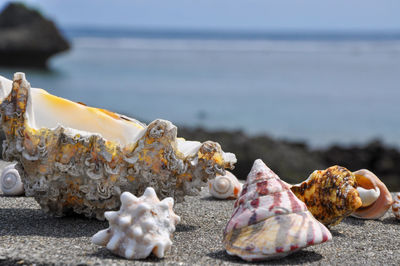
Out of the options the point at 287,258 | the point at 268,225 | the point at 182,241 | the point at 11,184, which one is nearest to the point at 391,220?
the point at 287,258

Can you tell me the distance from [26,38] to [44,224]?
18919 mm

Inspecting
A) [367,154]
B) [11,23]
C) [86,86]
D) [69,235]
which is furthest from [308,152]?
[11,23]

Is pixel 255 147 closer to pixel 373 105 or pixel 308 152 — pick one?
pixel 308 152

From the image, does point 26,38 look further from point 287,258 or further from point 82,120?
point 287,258

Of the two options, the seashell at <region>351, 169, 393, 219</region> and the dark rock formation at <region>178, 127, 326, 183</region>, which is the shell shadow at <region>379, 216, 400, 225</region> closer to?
the seashell at <region>351, 169, 393, 219</region>

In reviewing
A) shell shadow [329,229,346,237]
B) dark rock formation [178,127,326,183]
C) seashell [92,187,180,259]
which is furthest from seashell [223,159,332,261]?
dark rock formation [178,127,326,183]

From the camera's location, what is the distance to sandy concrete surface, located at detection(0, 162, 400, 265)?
297 cm

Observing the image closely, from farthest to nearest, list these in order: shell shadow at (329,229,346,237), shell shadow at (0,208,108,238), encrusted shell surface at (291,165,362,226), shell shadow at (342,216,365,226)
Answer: shell shadow at (342,216,365,226) < shell shadow at (329,229,346,237) < encrusted shell surface at (291,165,362,226) < shell shadow at (0,208,108,238)

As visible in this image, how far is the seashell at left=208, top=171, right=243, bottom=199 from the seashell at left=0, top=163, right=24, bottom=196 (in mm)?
1699

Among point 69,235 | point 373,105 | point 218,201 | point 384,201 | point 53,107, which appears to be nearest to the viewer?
point 69,235

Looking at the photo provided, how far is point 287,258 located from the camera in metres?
3.09

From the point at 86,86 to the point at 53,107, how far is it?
59.1 feet

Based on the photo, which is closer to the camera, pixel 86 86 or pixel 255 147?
pixel 255 147

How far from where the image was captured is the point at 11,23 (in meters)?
22.0
